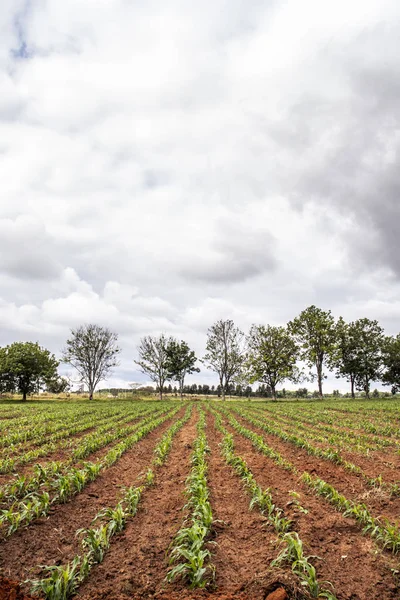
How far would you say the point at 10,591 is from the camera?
396cm

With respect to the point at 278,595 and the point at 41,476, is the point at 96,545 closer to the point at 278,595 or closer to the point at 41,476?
the point at 278,595

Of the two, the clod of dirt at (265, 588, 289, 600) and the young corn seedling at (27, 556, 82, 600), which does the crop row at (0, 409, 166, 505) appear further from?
the clod of dirt at (265, 588, 289, 600)

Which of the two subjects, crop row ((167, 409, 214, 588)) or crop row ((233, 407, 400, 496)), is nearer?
crop row ((167, 409, 214, 588))

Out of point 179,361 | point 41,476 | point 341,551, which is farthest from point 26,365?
point 341,551

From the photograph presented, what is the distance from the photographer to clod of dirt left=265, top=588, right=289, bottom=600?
403cm

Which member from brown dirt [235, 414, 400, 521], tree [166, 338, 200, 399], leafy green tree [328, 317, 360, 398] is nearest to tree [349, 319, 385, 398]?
leafy green tree [328, 317, 360, 398]

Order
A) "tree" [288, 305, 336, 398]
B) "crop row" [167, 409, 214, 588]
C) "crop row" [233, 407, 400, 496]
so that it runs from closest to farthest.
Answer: "crop row" [167, 409, 214, 588]
"crop row" [233, 407, 400, 496]
"tree" [288, 305, 336, 398]

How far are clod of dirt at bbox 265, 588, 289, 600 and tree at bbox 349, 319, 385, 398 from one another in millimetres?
68974

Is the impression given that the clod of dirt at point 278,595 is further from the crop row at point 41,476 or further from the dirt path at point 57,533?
the crop row at point 41,476

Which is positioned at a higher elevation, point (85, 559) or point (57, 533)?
point (85, 559)

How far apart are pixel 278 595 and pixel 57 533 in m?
4.20

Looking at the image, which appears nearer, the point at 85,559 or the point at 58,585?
the point at 58,585

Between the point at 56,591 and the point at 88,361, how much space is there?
212 feet

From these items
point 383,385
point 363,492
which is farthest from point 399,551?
point 383,385
